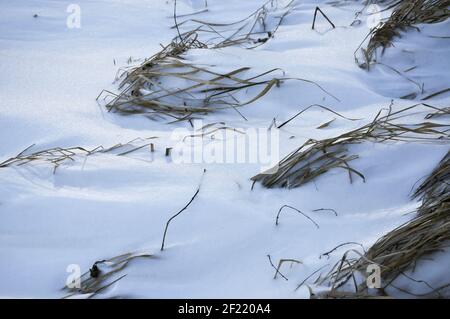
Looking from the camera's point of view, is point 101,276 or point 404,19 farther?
point 404,19

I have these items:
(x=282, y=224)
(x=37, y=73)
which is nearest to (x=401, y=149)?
(x=282, y=224)

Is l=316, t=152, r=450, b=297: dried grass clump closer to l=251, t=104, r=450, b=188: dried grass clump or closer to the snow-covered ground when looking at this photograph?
the snow-covered ground

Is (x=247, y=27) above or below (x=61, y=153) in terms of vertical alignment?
above

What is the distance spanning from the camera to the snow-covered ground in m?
1.32

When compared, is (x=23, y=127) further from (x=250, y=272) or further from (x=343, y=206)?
(x=343, y=206)

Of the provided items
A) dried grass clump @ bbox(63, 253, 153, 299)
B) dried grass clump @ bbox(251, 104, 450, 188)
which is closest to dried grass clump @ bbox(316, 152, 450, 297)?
dried grass clump @ bbox(251, 104, 450, 188)

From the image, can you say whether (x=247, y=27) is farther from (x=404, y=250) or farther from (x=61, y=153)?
(x=404, y=250)

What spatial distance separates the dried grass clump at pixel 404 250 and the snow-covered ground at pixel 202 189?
39mm

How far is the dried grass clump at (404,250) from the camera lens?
3.90ft

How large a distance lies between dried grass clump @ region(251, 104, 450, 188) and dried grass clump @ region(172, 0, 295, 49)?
975 millimetres

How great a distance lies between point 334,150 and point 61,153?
2.92ft

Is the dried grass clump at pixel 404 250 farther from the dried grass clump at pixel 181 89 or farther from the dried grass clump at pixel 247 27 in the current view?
the dried grass clump at pixel 247 27

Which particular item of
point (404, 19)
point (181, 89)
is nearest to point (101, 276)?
point (181, 89)

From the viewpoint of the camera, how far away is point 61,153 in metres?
1.68
